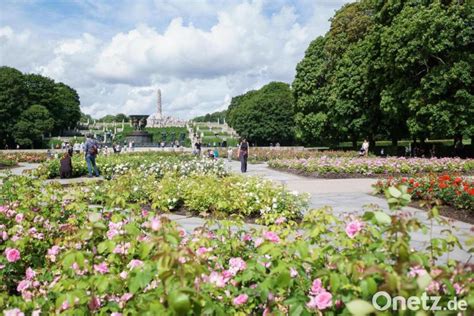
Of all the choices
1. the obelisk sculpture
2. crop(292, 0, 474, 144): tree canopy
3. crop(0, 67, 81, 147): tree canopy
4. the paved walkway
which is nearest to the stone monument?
the obelisk sculpture

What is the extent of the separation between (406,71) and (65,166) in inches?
776

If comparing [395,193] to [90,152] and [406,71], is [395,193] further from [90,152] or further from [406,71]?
[406,71]

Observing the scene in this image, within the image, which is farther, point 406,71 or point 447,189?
point 406,71

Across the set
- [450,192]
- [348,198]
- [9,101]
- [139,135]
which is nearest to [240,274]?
[450,192]

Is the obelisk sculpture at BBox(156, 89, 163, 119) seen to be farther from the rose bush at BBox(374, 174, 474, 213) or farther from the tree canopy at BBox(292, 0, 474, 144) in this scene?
the rose bush at BBox(374, 174, 474, 213)

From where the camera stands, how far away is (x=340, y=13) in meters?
36.8

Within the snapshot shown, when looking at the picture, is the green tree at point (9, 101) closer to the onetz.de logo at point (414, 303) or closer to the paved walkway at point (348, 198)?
the paved walkway at point (348, 198)

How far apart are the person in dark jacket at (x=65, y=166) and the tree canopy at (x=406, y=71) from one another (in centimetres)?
1783

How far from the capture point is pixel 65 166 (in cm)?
1686

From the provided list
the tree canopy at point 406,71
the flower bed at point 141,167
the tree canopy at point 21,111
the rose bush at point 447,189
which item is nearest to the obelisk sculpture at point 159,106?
the tree canopy at point 21,111

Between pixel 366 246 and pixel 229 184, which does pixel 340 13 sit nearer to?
pixel 229 184

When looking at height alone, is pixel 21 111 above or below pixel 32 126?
above

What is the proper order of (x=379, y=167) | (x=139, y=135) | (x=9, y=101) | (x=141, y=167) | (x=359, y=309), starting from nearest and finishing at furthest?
(x=359, y=309)
(x=141, y=167)
(x=379, y=167)
(x=139, y=135)
(x=9, y=101)

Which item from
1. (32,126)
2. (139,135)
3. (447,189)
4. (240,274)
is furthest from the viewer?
(32,126)
